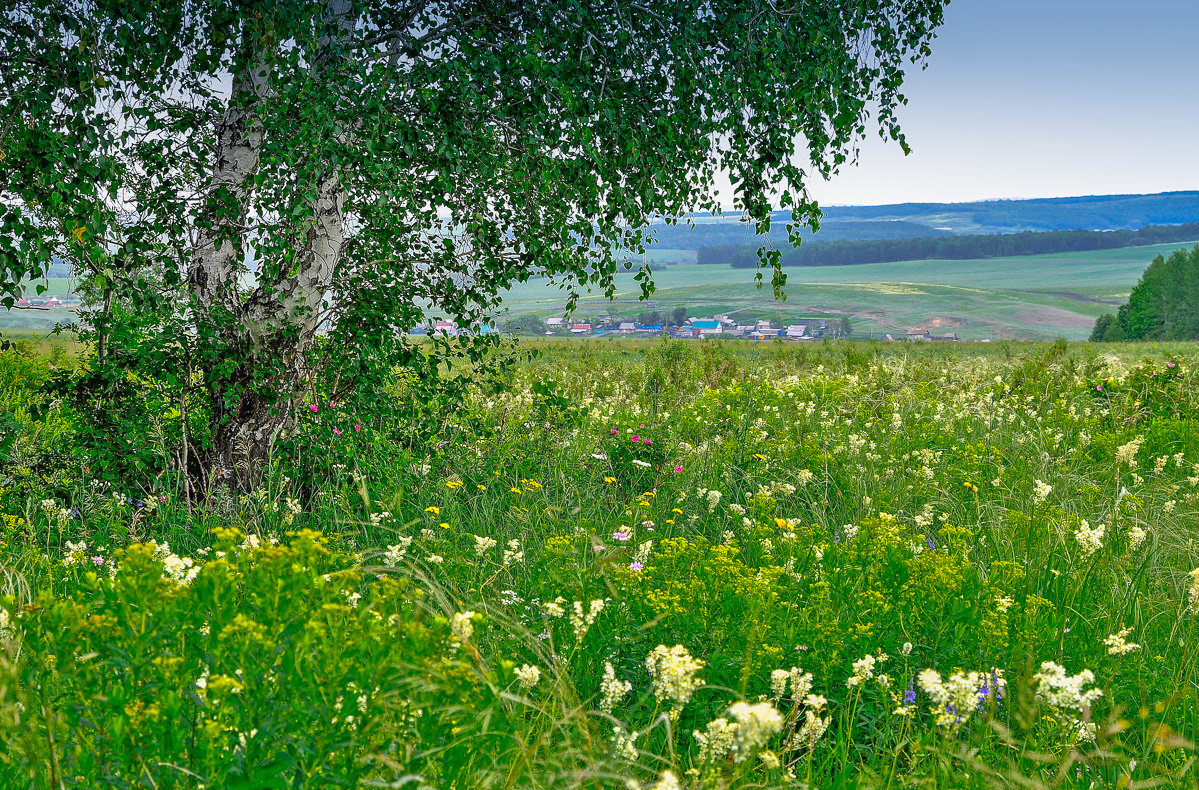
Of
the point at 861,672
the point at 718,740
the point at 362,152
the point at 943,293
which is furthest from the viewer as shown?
the point at 943,293

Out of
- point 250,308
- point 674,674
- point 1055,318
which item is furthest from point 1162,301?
point 674,674

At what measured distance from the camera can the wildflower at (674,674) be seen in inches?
68.0

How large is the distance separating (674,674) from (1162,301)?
101806 millimetres

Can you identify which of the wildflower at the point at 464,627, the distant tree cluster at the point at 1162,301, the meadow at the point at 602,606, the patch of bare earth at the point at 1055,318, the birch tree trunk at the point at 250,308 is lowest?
the patch of bare earth at the point at 1055,318

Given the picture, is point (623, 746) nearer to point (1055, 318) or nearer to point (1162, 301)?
point (1162, 301)

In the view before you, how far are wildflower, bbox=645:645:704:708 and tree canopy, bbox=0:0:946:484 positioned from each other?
3.14m

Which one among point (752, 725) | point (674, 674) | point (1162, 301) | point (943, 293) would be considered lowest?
point (1162, 301)

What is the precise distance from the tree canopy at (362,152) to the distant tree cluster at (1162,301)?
92781 millimetres

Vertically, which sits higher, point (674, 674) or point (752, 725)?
point (752, 725)

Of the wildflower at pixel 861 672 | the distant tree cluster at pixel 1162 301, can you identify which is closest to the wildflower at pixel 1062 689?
the wildflower at pixel 861 672

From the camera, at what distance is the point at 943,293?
144 meters

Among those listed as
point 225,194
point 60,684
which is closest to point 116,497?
point 225,194

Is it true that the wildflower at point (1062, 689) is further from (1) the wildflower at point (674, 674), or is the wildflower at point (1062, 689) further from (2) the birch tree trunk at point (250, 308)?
(2) the birch tree trunk at point (250, 308)

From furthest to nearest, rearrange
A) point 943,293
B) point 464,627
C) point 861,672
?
1. point 943,293
2. point 861,672
3. point 464,627
